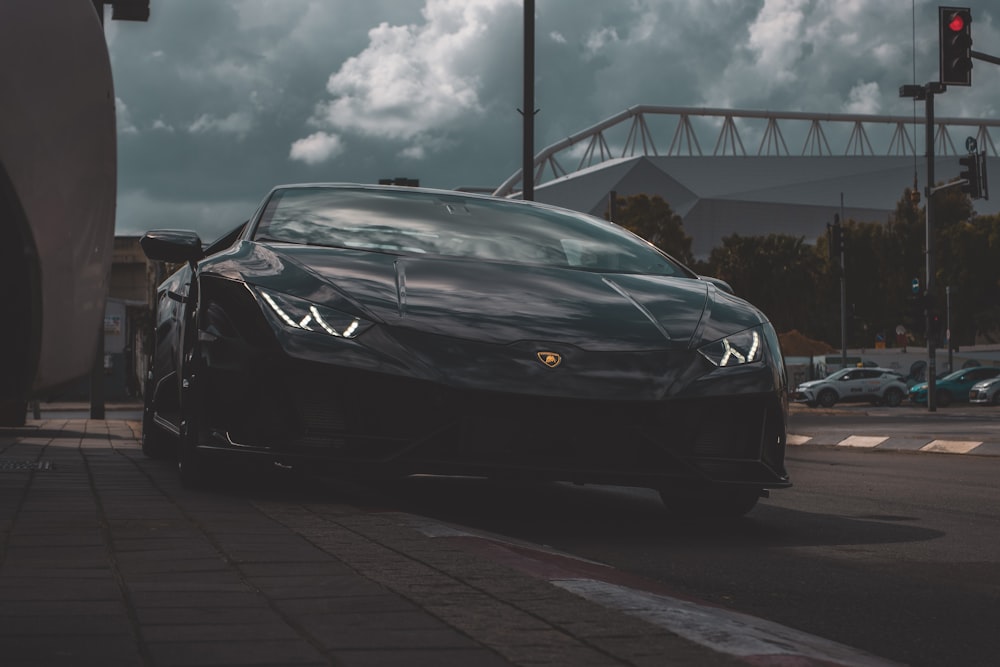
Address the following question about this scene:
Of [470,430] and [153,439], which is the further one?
[153,439]

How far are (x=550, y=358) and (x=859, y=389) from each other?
130 ft

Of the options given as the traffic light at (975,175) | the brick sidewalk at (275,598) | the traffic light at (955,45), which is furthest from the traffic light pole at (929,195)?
the brick sidewalk at (275,598)

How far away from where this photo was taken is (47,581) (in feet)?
11.0

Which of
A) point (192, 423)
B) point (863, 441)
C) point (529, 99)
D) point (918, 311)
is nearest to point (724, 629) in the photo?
point (192, 423)

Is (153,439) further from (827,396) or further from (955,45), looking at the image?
(827,396)

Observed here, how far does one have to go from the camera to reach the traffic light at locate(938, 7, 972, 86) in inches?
626

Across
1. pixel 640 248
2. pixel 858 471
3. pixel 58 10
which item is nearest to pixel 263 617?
pixel 58 10

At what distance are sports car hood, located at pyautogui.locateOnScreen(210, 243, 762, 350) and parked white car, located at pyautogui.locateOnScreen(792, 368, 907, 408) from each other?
3826 centimetres

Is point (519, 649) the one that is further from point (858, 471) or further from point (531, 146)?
point (531, 146)

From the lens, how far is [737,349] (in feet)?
17.5

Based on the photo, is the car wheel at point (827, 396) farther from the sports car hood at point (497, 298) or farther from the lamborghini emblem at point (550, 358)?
the lamborghini emblem at point (550, 358)

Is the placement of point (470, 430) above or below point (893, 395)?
above

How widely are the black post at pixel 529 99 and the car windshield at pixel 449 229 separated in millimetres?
11497

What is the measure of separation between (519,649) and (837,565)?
90.5 inches
